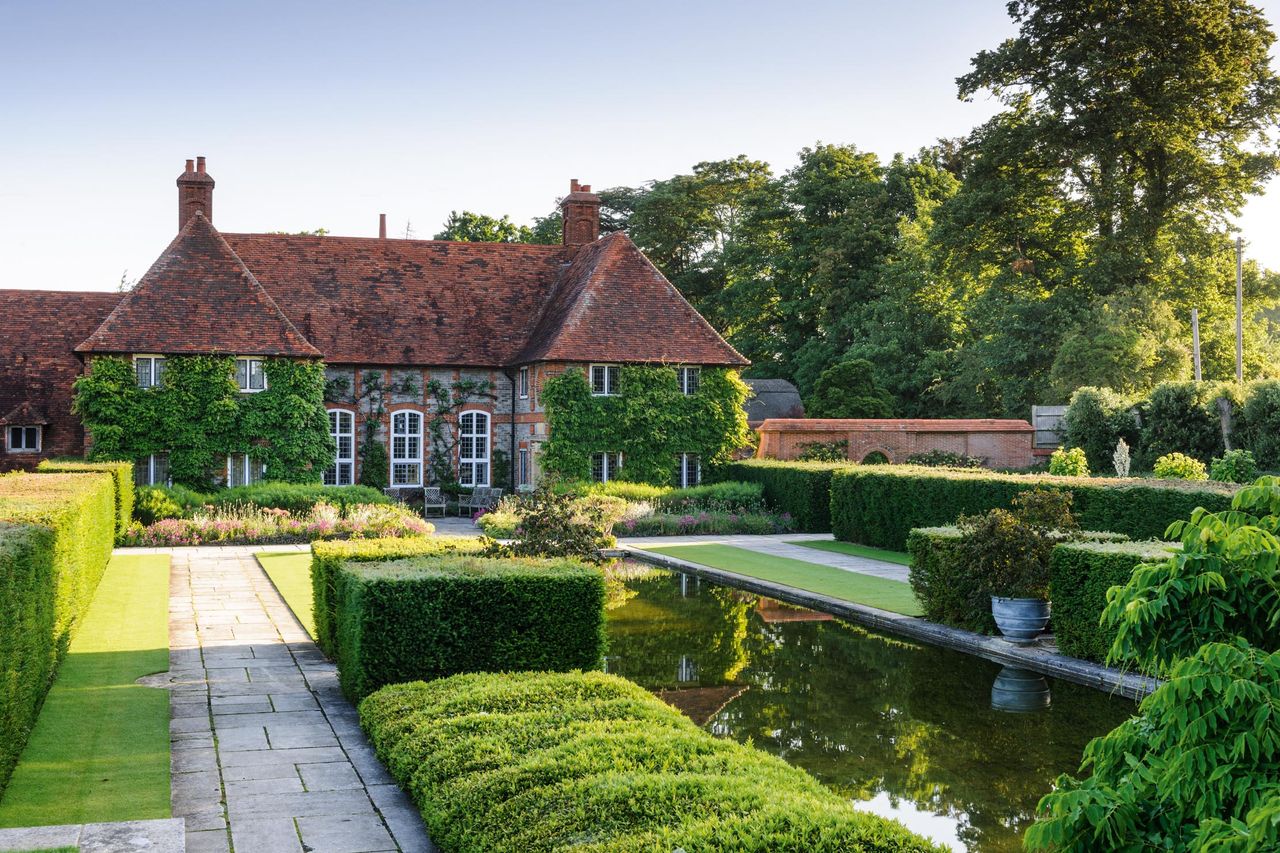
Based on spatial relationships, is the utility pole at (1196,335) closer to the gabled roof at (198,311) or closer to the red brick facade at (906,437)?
the red brick facade at (906,437)

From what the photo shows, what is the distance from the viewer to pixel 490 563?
31.8ft

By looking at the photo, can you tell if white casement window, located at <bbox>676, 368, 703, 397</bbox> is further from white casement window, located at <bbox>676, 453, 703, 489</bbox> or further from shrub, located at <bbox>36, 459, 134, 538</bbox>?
shrub, located at <bbox>36, 459, 134, 538</bbox>

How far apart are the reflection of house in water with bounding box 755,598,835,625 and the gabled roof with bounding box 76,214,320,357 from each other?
56.5 ft

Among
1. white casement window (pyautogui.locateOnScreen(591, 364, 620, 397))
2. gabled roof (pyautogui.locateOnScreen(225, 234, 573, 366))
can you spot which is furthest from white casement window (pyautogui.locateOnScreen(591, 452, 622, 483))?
gabled roof (pyautogui.locateOnScreen(225, 234, 573, 366))

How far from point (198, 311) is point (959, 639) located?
22.4 metres

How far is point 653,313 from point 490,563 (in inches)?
870

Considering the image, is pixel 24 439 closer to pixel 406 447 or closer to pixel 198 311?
pixel 198 311

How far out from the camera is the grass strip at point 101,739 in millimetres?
6605

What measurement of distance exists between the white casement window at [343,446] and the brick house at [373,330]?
0.13 feet

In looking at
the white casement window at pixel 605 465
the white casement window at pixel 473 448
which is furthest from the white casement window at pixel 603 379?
the white casement window at pixel 473 448

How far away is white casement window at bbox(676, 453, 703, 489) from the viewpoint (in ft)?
100

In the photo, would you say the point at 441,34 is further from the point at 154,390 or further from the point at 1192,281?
the point at 1192,281

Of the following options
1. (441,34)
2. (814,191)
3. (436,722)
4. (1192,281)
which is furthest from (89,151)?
(814,191)

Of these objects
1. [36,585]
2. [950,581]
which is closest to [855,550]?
[950,581]
